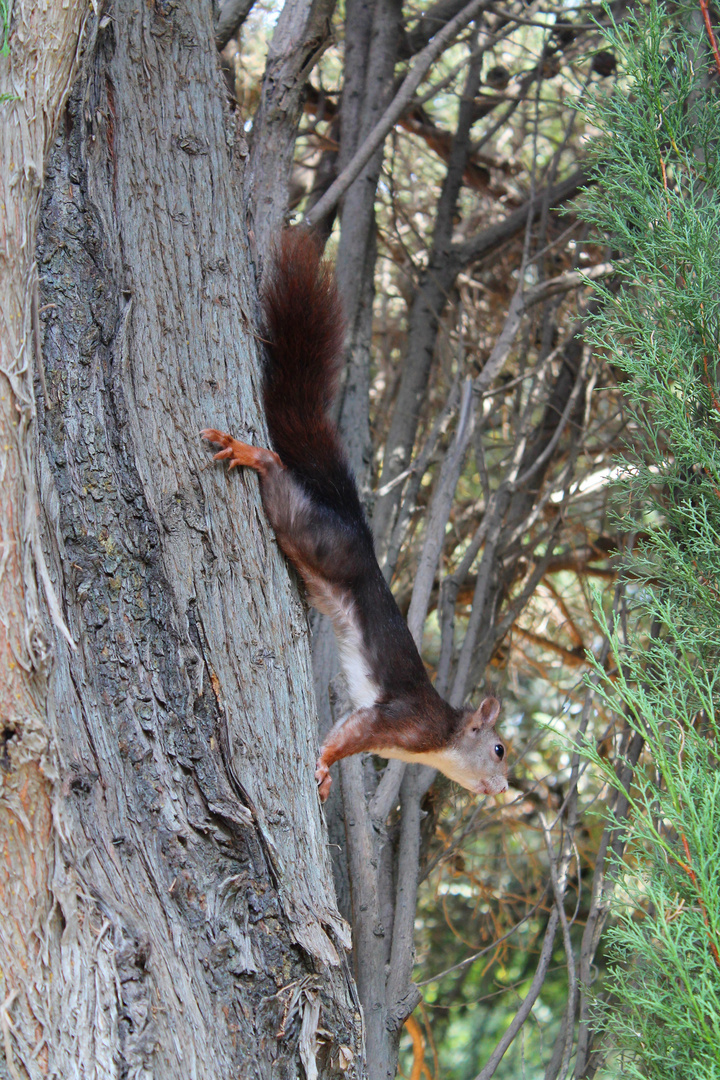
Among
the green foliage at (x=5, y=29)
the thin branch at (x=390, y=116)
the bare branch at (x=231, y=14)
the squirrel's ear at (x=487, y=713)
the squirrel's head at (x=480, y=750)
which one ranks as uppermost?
the bare branch at (x=231, y=14)

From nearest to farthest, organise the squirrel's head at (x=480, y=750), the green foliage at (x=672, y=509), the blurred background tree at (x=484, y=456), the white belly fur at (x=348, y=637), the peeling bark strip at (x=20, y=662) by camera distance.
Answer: the peeling bark strip at (x=20, y=662), the green foliage at (x=672, y=509), the white belly fur at (x=348, y=637), the squirrel's head at (x=480, y=750), the blurred background tree at (x=484, y=456)

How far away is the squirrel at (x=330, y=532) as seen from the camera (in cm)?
181

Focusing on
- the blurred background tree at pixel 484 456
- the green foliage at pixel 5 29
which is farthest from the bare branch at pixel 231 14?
the green foliage at pixel 5 29

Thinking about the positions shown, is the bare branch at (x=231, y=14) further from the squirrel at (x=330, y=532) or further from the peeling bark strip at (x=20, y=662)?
the peeling bark strip at (x=20, y=662)

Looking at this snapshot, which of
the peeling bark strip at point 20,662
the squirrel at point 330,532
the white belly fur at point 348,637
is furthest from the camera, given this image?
the white belly fur at point 348,637

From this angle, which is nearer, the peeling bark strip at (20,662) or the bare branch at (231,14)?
the peeling bark strip at (20,662)

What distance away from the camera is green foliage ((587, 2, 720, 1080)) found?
122cm

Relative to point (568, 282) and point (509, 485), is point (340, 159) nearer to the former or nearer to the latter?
point (568, 282)

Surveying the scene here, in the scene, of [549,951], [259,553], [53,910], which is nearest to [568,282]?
[259,553]

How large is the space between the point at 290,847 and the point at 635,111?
1422 mm

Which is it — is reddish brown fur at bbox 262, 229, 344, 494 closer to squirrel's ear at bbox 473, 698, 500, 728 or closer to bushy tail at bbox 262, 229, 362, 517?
bushy tail at bbox 262, 229, 362, 517

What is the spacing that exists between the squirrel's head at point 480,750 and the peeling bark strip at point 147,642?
2.83ft

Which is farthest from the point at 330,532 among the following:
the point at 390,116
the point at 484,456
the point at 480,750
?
the point at 390,116

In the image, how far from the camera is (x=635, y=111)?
1.67 m
